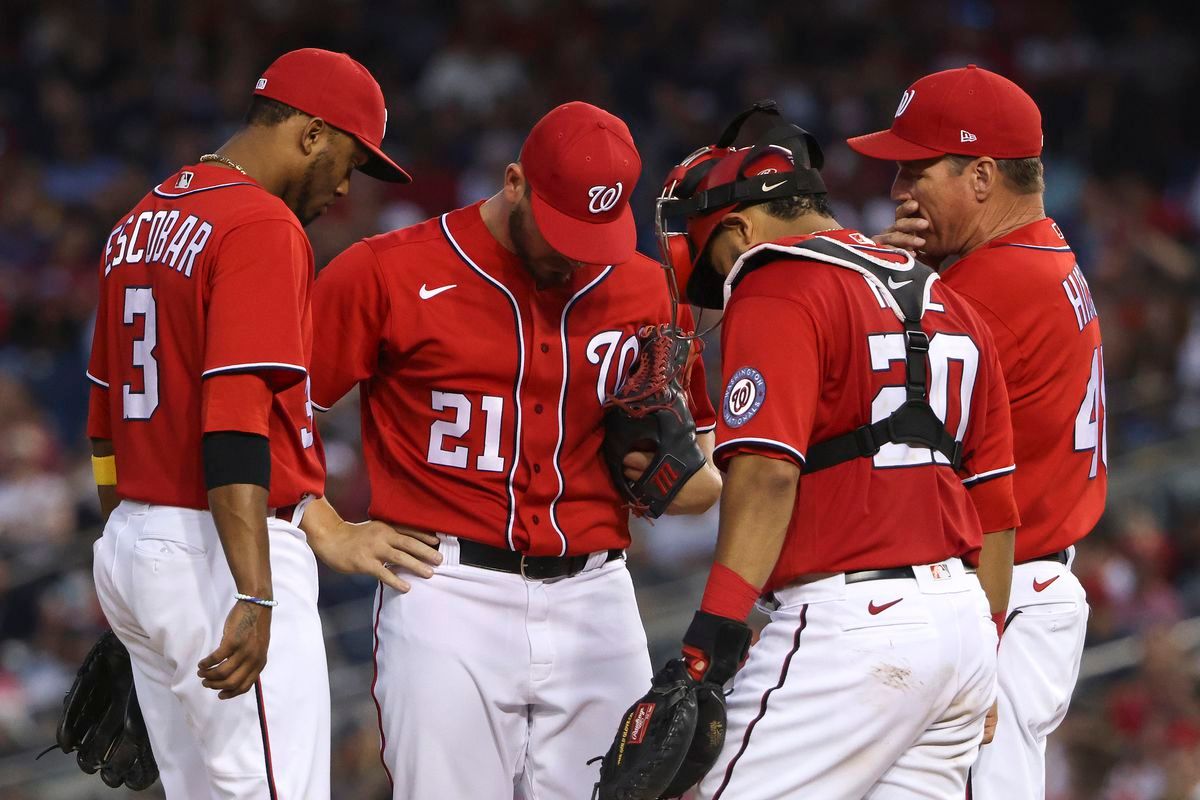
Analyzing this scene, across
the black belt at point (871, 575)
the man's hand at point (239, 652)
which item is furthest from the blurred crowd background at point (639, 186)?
the black belt at point (871, 575)

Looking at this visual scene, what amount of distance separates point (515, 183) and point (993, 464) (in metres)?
1.32

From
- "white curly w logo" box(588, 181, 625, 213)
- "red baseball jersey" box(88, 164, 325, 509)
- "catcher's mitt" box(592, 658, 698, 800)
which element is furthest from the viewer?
"white curly w logo" box(588, 181, 625, 213)

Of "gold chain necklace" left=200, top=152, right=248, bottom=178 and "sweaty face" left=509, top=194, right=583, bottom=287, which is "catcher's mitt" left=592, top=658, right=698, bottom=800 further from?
"gold chain necklace" left=200, top=152, right=248, bottom=178

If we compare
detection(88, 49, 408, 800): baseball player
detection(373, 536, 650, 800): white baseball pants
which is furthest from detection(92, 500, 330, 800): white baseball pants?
detection(373, 536, 650, 800): white baseball pants

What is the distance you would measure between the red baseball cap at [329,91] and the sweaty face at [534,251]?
36 centimetres

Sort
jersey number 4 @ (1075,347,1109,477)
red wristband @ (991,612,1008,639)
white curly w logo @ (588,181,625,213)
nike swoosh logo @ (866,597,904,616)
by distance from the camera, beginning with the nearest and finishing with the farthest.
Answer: nike swoosh logo @ (866,597,904,616) → red wristband @ (991,612,1008,639) → white curly w logo @ (588,181,625,213) → jersey number 4 @ (1075,347,1109,477)

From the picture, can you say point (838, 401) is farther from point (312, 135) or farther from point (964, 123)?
point (312, 135)

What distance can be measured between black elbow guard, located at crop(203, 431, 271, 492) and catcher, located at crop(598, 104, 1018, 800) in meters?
0.93

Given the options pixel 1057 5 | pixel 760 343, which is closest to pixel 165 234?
pixel 760 343

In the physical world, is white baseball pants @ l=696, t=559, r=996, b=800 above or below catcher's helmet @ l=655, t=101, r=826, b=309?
below

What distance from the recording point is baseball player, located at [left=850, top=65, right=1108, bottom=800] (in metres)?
Answer: 3.70

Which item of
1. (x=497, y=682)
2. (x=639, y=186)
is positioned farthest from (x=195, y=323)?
(x=639, y=186)

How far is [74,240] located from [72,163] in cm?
130

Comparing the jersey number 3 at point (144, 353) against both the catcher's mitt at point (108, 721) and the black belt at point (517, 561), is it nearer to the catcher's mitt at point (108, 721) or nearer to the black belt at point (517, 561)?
the catcher's mitt at point (108, 721)
